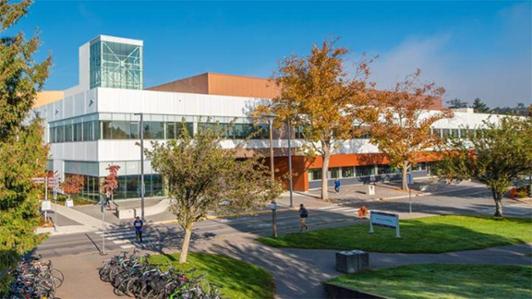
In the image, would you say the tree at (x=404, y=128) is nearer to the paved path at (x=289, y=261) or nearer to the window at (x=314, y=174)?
the window at (x=314, y=174)

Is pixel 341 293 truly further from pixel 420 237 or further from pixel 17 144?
pixel 420 237

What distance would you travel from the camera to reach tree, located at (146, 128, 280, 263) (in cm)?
1642

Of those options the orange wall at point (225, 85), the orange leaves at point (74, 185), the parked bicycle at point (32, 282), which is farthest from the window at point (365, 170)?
the parked bicycle at point (32, 282)

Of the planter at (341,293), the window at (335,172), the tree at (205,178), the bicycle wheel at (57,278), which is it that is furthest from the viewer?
the window at (335,172)

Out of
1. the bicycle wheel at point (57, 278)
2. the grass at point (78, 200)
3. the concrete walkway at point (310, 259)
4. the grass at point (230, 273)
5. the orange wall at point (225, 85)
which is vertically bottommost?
the concrete walkway at point (310, 259)

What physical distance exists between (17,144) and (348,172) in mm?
51937

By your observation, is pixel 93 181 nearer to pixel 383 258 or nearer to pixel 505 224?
pixel 383 258

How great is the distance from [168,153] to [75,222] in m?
18.0

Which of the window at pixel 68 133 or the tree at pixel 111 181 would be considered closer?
the tree at pixel 111 181

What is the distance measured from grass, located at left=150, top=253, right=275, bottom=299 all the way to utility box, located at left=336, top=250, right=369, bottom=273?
9.27ft

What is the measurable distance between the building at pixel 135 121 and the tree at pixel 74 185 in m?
0.68

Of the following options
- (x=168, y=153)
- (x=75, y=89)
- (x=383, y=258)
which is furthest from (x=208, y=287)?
(x=75, y=89)

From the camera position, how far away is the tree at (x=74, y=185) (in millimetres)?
42469

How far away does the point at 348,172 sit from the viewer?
57.6 m
